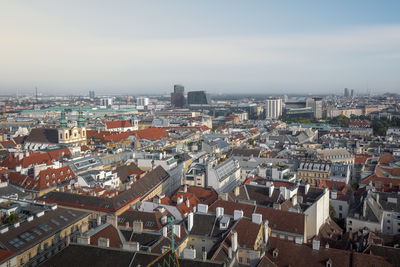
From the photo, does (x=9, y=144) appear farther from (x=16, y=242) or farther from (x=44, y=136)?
(x=16, y=242)

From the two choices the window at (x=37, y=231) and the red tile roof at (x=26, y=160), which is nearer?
the window at (x=37, y=231)

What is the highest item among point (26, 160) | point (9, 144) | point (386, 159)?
point (26, 160)

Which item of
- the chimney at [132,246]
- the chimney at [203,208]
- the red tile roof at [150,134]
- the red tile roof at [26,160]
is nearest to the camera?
the chimney at [132,246]

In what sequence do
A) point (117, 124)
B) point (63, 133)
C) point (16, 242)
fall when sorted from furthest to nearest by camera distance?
1. point (117, 124)
2. point (63, 133)
3. point (16, 242)

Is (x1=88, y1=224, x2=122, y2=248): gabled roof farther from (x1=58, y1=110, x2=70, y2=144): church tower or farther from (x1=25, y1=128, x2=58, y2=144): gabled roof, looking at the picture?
(x1=25, y1=128, x2=58, y2=144): gabled roof

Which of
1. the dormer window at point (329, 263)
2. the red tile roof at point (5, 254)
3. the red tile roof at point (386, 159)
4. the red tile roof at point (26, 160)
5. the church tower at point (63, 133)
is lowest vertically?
the dormer window at point (329, 263)

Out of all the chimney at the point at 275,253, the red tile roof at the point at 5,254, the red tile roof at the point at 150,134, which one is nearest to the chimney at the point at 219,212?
the chimney at the point at 275,253

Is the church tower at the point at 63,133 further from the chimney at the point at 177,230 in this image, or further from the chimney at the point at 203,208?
the chimney at the point at 177,230

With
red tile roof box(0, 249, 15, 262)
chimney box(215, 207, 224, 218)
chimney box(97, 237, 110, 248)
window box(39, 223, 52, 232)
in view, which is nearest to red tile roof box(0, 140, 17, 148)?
window box(39, 223, 52, 232)

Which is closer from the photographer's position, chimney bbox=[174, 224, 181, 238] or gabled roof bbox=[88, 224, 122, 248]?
gabled roof bbox=[88, 224, 122, 248]

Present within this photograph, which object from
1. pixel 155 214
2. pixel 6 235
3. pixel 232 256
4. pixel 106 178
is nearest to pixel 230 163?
pixel 106 178

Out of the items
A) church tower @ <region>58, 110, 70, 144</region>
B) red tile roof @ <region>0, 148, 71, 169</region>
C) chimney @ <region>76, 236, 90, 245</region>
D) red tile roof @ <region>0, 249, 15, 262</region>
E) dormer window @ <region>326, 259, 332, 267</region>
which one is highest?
church tower @ <region>58, 110, 70, 144</region>

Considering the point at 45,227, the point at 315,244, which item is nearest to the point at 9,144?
the point at 45,227
